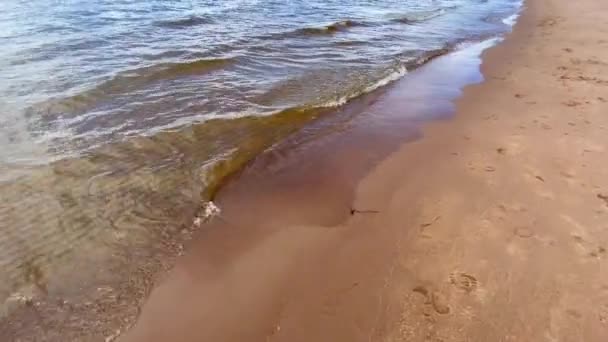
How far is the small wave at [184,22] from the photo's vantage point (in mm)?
Result: 12914

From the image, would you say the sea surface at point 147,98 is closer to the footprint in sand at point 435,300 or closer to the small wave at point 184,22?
the small wave at point 184,22

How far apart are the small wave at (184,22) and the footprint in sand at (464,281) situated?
11.5m

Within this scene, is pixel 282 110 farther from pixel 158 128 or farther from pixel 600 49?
pixel 600 49

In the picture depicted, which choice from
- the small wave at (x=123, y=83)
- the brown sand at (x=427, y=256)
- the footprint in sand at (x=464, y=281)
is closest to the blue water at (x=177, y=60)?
the small wave at (x=123, y=83)

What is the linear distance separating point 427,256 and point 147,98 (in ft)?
19.0

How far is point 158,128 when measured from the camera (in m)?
6.62

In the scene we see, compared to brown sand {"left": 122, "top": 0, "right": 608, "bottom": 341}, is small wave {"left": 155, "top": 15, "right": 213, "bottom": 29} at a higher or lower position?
higher

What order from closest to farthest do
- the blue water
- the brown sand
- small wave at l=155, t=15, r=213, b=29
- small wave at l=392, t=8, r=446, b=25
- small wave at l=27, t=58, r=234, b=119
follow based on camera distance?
the brown sand < the blue water < small wave at l=27, t=58, r=234, b=119 < small wave at l=155, t=15, r=213, b=29 < small wave at l=392, t=8, r=446, b=25

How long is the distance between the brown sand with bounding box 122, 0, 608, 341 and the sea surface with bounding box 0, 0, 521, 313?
1008 millimetres

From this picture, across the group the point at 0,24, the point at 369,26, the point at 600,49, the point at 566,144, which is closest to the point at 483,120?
the point at 566,144

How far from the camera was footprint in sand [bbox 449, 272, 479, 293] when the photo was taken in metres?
3.52

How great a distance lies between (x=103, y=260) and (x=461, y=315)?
3.10 m

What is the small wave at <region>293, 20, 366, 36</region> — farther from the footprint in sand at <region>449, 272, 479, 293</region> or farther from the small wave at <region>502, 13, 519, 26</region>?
the footprint in sand at <region>449, 272, 479, 293</region>

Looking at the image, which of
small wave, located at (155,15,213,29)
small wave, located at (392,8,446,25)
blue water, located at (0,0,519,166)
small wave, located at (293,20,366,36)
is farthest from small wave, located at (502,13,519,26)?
small wave, located at (155,15,213,29)
